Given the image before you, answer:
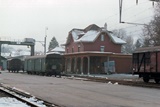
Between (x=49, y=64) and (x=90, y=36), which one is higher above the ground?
(x=90, y=36)

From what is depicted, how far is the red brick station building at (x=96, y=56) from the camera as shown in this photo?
58250 millimetres

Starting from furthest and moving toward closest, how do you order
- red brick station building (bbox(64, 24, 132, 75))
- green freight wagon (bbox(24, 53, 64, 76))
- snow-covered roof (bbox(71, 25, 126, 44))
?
snow-covered roof (bbox(71, 25, 126, 44)), red brick station building (bbox(64, 24, 132, 75)), green freight wagon (bbox(24, 53, 64, 76))

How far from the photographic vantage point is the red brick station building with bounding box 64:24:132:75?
58250 mm

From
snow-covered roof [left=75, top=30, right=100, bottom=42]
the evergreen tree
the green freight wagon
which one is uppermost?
the evergreen tree

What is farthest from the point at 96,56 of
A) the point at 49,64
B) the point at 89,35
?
the point at 49,64

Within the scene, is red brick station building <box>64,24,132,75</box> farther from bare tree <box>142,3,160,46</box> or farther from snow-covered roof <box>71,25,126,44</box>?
bare tree <box>142,3,160,46</box>

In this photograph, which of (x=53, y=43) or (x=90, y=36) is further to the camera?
(x=53, y=43)

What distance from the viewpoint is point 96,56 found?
59.0 m

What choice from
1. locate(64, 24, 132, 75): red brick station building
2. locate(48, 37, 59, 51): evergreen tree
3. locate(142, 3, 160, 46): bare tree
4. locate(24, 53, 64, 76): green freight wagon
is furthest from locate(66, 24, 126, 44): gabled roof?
locate(48, 37, 59, 51): evergreen tree

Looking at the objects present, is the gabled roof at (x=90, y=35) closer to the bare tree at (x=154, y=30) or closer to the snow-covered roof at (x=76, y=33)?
the snow-covered roof at (x=76, y=33)

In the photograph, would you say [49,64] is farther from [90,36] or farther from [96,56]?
[90,36]

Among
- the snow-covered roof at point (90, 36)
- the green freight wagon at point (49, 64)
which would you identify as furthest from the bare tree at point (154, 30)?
the green freight wagon at point (49, 64)

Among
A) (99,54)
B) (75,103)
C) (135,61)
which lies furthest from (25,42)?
(75,103)

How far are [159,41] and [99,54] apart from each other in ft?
37.5
